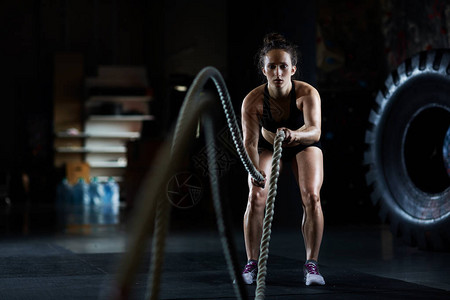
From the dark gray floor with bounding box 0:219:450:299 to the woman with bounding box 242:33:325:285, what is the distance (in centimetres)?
23

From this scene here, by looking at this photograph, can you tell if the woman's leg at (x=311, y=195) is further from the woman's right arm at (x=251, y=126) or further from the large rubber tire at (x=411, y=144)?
the large rubber tire at (x=411, y=144)

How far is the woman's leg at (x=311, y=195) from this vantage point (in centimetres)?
343

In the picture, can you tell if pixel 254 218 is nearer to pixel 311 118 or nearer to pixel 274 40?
pixel 311 118

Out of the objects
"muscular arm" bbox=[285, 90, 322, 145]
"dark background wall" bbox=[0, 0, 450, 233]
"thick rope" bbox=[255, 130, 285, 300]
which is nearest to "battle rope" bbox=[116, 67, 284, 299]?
"thick rope" bbox=[255, 130, 285, 300]

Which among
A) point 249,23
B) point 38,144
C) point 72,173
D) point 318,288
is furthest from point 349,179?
point 38,144

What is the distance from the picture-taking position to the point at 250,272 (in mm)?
3445

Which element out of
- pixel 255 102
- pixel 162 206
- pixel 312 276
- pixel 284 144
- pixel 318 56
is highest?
pixel 318 56

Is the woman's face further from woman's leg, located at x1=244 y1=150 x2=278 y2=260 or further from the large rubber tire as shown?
the large rubber tire

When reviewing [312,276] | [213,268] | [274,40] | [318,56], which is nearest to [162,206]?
[312,276]

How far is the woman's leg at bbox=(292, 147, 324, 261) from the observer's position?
3.43 metres

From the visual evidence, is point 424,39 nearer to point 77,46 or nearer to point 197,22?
point 197,22

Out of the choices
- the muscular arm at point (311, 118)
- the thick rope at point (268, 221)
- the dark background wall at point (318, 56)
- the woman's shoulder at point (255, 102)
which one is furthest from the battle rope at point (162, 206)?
the woman's shoulder at point (255, 102)

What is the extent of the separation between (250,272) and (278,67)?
989 millimetres

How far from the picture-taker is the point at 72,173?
13.9 m
